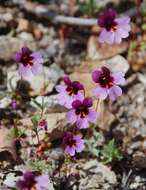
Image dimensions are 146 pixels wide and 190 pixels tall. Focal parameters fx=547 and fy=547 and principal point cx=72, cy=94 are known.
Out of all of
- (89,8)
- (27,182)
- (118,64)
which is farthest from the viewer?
(89,8)

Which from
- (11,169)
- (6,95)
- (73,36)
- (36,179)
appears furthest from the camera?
(73,36)

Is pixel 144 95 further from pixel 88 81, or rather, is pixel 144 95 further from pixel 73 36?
pixel 73 36

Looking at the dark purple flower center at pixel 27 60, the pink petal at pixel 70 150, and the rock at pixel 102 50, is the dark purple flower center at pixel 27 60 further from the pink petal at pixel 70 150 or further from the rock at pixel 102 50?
the rock at pixel 102 50

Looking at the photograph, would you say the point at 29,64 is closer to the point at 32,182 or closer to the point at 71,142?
the point at 71,142

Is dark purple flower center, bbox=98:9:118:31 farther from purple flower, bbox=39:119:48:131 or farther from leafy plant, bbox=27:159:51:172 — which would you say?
leafy plant, bbox=27:159:51:172

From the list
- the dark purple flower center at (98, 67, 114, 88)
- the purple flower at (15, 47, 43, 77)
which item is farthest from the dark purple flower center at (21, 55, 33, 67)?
the dark purple flower center at (98, 67, 114, 88)

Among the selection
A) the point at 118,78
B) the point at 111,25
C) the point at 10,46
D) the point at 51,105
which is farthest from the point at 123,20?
the point at 10,46

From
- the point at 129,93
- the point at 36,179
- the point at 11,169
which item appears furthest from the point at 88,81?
the point at 36,179
